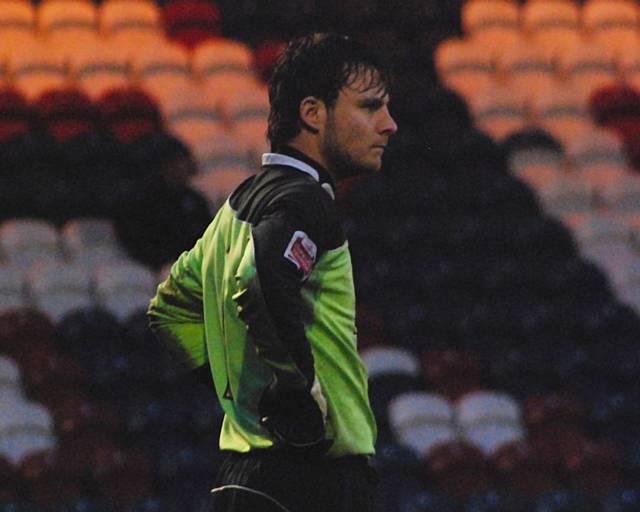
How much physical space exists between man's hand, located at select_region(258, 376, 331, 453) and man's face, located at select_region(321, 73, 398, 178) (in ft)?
1.30

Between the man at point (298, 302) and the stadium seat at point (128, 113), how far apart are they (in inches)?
194

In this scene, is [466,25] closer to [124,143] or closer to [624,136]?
[624,136]

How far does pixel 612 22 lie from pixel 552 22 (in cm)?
32

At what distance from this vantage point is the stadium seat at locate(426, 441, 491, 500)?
6.12 meters

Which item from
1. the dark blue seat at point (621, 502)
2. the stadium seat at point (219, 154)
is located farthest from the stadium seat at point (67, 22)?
the dark blue seat at point (621, 502)

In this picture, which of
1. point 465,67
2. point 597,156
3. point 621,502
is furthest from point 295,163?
point 465,67

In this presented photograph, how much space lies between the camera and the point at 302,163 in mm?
2740

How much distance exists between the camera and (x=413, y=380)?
664 centimetres

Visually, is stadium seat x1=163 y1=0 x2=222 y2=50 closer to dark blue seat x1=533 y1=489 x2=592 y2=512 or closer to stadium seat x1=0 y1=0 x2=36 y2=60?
stadium seat x1=0 y1=0 x2=36 y2=60

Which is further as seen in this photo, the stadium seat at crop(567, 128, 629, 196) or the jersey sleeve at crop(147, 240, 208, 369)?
the stadium seat at crop(567, 128, 629, 196)

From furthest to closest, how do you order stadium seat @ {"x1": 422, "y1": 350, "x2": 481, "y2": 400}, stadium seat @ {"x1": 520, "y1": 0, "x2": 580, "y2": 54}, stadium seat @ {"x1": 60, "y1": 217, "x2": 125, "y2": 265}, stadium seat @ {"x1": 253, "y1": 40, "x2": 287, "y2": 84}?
stadium seat @ {"x1": 520, "y1": 0, "x2": 580, "y2": 54}
stadium seat @ {"x1": 253, "y1": 40, "x2": 287, "y2": 84}
stadium seat @ {"x1": 60, "y1": 217, "x2": 125, "y2": 265}
stadium seat @ {"x1": 422, "y1": 350, "x2": 481, "y2": 400}

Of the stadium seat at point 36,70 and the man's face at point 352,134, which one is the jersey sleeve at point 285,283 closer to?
the man's face at point 352,134

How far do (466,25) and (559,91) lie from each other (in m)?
0.76

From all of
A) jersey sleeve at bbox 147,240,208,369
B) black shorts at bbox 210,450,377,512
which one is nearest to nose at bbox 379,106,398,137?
jersey sleeve at bbox 147,240,208,369
